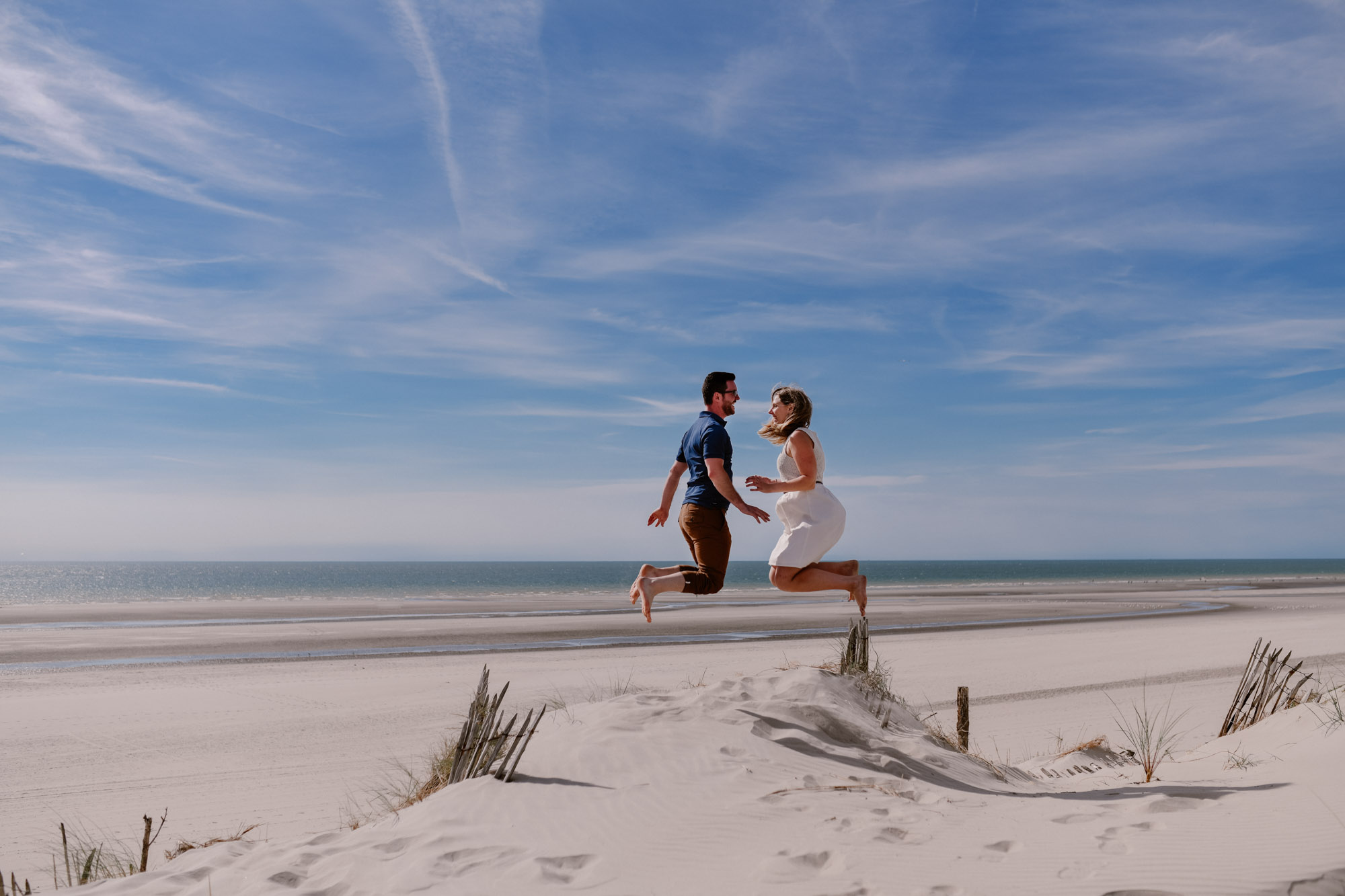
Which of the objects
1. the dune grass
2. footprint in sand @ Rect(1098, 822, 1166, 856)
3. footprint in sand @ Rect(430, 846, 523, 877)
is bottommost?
the dune grass

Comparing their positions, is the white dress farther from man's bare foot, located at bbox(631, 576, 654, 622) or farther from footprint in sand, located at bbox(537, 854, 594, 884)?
footprint in sand, located at bbox(537, 854, 594, 884)

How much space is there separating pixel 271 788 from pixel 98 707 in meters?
7.27

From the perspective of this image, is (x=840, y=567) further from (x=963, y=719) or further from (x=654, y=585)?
(x=963, y=719)

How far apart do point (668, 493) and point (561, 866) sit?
7.52 feet

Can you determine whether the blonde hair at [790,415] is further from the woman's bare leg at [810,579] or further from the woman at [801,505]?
the woman's bare leg at [810,579]

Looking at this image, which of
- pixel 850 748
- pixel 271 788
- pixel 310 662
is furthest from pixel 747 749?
pixel 310 662

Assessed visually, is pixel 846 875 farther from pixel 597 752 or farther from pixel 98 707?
pixel 98 707

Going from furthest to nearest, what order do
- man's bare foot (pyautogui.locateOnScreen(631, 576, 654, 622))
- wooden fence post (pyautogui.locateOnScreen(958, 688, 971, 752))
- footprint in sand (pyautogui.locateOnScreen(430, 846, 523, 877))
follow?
wooden fence post (pyautogui.locateOnScreen(958, 688, 971, 752)) < man's bare foot (pyautogui.locateOnScreen(631, 576, 654, 622)) < footprint in sand (pyautogui.locateOnScreen(430, 846, 523, 877))

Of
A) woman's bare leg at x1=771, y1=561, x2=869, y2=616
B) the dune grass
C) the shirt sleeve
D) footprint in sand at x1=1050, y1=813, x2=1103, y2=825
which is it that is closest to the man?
the shirt sleeve

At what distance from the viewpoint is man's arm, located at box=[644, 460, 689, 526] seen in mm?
5754

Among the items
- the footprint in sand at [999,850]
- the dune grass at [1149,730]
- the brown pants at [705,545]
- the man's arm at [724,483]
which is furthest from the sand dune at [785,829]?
the man's arm at [724,483]

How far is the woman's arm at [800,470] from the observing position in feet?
17.3

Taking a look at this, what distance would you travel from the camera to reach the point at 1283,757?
6797 mm

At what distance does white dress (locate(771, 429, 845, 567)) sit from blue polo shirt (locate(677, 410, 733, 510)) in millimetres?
389
